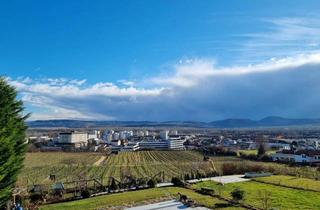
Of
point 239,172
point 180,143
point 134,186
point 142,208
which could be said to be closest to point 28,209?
point 142,208

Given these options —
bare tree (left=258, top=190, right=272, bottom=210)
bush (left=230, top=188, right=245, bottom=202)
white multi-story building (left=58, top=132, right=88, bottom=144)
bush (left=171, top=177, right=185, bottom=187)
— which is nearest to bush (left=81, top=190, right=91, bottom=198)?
bush (left=171, top=177, right=185, bottom=187)

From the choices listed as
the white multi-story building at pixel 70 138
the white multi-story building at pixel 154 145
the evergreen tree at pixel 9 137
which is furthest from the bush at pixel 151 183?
the white multi-story building at pixel 70 138

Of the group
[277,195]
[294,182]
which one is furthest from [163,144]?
[277,195]

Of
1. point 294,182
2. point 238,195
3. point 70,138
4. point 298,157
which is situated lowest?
point 294,182

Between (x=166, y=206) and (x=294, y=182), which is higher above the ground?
(x=294, y=182)

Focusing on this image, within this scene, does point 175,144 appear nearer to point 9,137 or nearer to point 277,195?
point 277,195

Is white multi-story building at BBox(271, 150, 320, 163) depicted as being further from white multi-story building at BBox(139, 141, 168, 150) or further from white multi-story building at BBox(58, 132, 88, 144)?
white multi-story building at BBox(58, 132, 88, 144)
